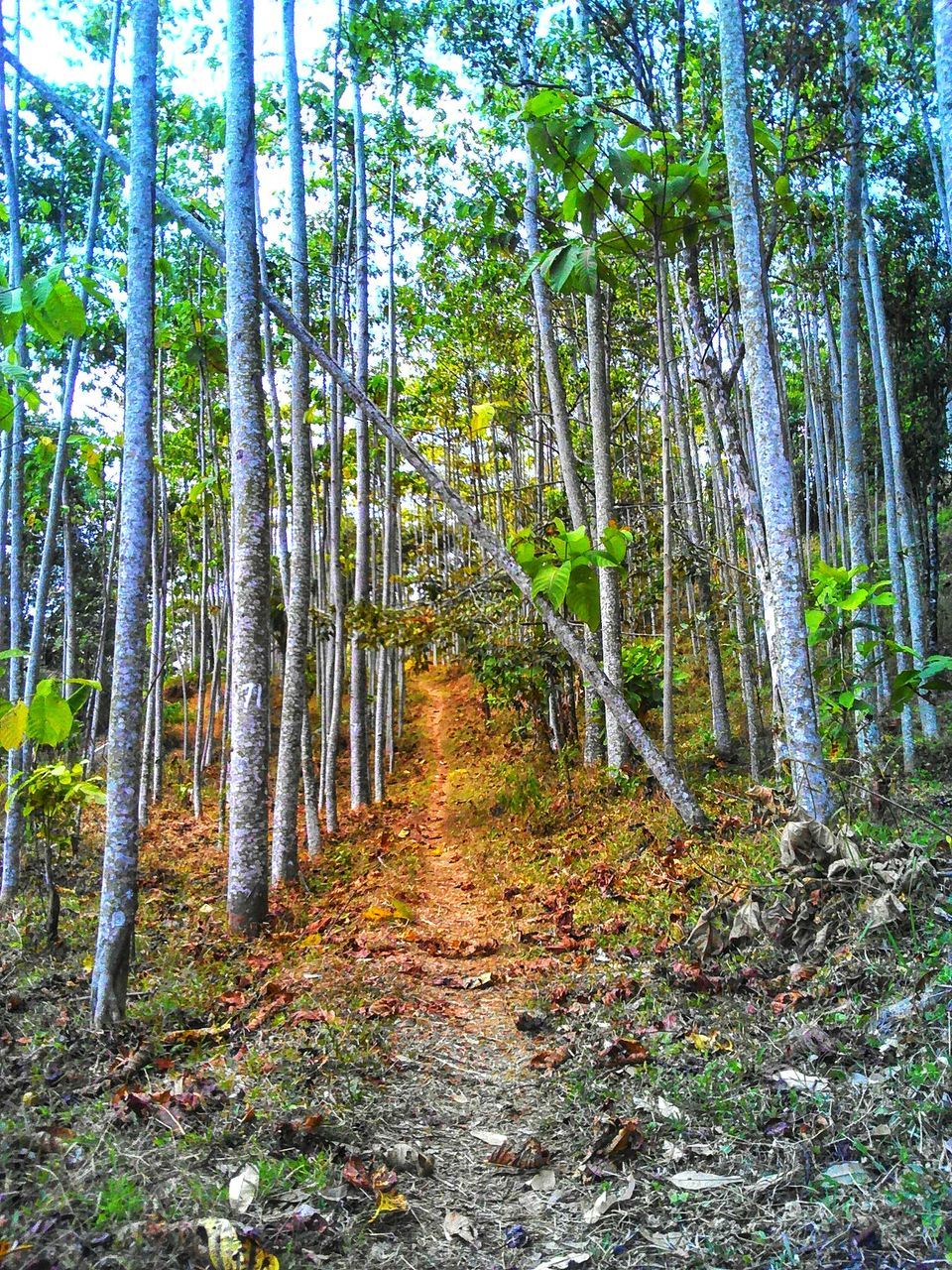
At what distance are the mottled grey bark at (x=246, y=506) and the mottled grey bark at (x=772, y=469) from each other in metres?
3.38

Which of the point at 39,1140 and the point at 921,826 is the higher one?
the point at 921,826

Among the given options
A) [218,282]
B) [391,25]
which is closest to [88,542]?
[218,282]

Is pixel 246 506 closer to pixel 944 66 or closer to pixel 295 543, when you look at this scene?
pixel 295 543

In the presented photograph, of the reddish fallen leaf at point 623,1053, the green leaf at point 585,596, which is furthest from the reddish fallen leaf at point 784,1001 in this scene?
the green leaf at point 585,596

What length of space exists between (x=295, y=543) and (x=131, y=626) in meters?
3.76

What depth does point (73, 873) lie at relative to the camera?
8.35m

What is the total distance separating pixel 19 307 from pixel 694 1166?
3769 mm

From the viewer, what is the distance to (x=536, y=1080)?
12.8 ft

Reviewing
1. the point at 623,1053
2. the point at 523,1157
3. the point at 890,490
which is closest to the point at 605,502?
the point at 890,490

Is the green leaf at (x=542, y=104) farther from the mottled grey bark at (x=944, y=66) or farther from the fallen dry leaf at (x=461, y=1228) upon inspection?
the fallen dry leaf at (x=461, y=1228)

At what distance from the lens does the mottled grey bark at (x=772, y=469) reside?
475 cm

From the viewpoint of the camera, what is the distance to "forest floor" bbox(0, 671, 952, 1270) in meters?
2.48

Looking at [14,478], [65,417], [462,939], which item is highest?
[65,417]

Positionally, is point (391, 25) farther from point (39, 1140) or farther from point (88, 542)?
point (88, 542)
